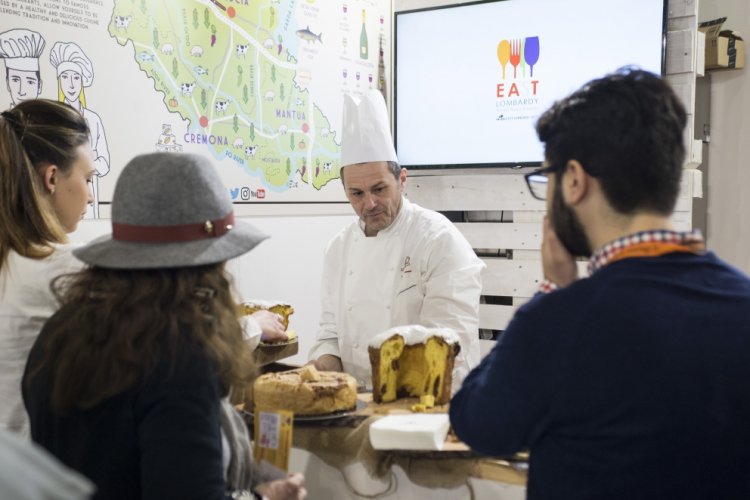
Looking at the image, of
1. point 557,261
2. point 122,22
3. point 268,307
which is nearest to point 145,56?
point 122,22

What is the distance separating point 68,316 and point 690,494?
98 cm

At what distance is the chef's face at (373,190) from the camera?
242 centimetres

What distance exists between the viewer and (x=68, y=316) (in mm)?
1026

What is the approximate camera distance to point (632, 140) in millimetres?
975

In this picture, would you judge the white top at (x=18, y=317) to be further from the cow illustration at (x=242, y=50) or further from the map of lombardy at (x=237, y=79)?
the cow illustration at (x=242, y=50)

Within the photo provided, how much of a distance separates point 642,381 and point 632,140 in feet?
1.19

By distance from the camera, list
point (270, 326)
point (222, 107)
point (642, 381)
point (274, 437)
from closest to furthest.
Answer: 1. point (642, 381)
2. point (274, 437)
3. point (270, 326)
4. point (222, 107)

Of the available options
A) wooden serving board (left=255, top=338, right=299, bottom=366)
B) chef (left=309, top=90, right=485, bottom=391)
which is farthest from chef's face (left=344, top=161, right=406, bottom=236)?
wooden serving board (left=255, top=338, right=299, bottom=366)

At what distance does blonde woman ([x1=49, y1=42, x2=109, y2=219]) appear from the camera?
2238 millimetres

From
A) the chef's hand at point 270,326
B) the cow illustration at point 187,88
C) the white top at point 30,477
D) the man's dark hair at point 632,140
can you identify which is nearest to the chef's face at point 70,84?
the cow illustration at point 187,88

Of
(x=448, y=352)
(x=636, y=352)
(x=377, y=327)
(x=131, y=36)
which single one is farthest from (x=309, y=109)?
(x=636, y=352)

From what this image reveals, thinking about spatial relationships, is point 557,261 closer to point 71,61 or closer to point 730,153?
point 71,61

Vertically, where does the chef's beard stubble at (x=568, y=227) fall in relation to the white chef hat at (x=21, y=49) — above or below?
below

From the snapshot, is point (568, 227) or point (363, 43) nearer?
point (568, 227)
